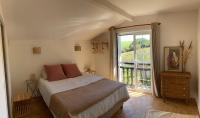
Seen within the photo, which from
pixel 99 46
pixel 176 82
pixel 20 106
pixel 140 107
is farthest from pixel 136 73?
pixel 20 106

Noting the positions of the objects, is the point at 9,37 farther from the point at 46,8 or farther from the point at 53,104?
the point at 53,104

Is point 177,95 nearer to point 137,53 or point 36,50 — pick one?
point 137,53

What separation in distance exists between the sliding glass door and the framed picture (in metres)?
0.50

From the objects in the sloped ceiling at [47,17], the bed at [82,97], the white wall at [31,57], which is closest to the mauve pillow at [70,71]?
the white wall at [31,57]

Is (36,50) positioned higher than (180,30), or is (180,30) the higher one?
(180,30)

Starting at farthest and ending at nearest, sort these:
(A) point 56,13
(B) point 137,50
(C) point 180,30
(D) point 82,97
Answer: (B) point 137,50 < (C) point 180,30 < (A) point 56,13 < (D) point 82,97

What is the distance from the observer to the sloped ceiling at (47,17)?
2.41 metres

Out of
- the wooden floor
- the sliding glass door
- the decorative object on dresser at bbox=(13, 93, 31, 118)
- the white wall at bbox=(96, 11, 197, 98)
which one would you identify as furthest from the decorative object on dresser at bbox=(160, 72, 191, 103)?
the decorative object on dresser at bbox=(13, 93, 31, 118)

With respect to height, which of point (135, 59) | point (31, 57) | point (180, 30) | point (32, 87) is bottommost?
point (32, 87)

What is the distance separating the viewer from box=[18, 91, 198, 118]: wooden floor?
3.14 metres

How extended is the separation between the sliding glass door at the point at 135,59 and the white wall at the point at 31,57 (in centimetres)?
158

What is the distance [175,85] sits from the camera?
11.9 ft

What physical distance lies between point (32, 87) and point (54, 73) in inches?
28.9

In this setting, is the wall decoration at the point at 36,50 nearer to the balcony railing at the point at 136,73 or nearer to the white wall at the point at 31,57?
the white wall at the point at 31,57
